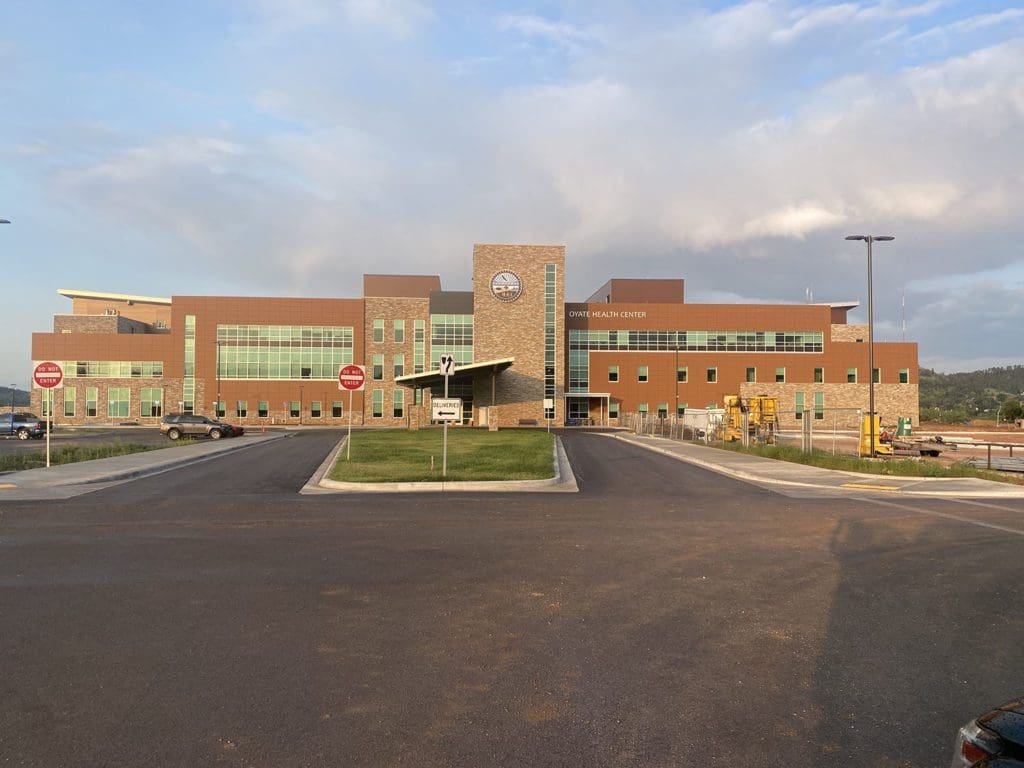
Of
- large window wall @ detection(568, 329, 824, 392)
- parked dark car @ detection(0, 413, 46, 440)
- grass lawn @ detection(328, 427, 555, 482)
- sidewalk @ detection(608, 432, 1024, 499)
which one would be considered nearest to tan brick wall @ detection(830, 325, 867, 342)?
large window wall @ detection(568, 329, 824, 392)

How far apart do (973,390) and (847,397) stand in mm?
113852

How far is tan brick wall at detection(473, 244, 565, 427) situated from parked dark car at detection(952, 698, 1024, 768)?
233 ft

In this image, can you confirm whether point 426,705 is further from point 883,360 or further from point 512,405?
point 883,360

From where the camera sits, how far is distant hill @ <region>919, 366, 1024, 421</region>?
130875 mm

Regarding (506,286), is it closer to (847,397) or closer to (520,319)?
(520,319)

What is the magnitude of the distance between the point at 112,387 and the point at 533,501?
76860 millimetres

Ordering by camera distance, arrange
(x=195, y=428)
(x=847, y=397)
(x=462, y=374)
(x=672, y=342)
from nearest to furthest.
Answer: (x=195, y=428)
(x=462, y=374)
(x=672, y=342)
(x=847, y=397)

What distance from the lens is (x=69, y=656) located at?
18.5 ft

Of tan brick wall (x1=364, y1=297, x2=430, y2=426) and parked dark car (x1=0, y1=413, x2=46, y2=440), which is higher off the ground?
tan brick wall (x1=364, y1=297, x2=430, y2=426)

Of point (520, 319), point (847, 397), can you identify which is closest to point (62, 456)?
point (520, 319)

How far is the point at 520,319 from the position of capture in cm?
7425

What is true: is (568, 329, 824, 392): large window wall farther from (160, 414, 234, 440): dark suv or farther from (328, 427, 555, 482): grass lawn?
(328, 427, 555, 482): grass lawn

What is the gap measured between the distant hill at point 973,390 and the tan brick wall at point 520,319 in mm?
76577

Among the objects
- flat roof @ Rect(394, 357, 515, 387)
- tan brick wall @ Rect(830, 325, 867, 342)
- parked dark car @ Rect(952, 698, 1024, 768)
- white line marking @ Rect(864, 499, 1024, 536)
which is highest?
tan brick wall @ Rect(830, 325, 867, 342)
